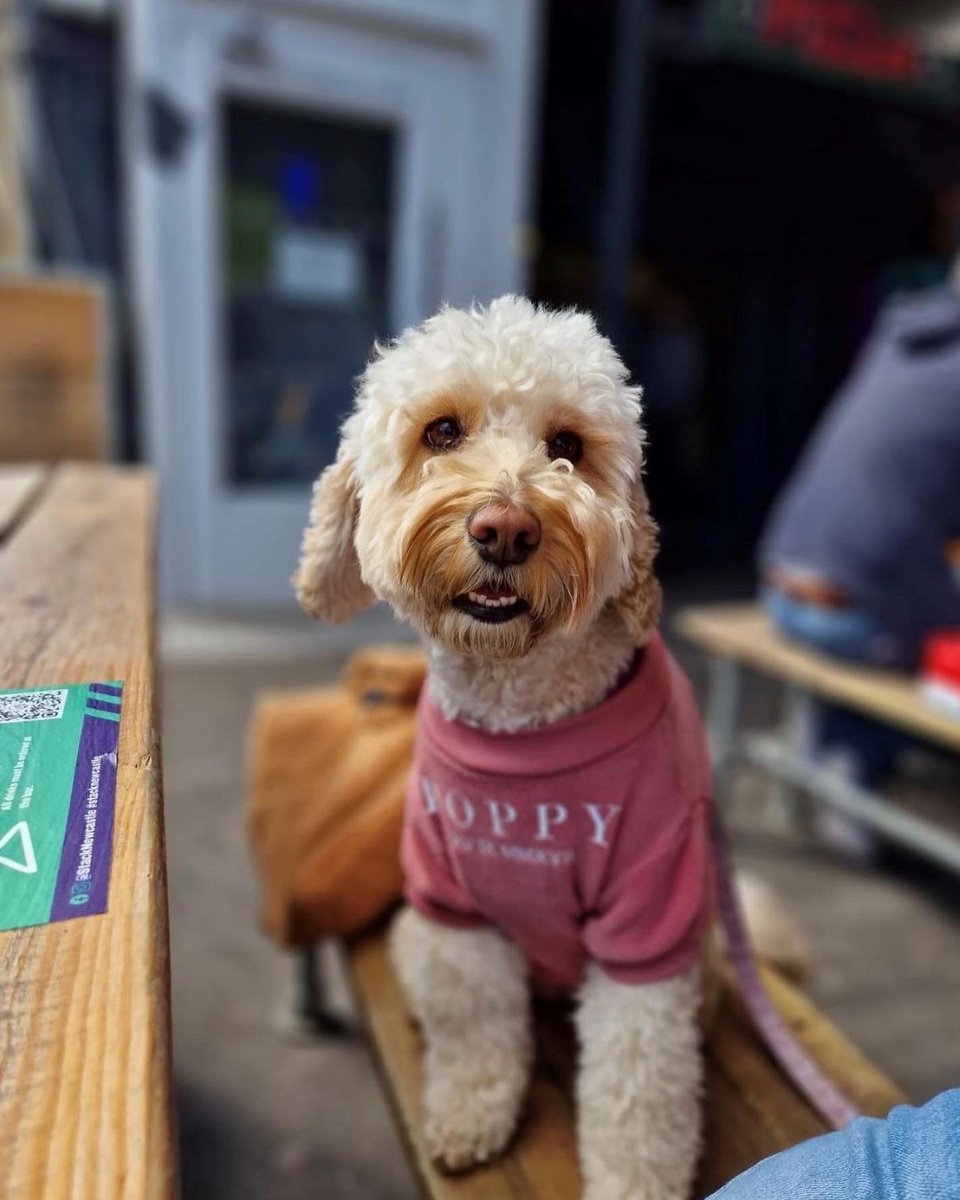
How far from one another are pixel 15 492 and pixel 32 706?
43.9 inches

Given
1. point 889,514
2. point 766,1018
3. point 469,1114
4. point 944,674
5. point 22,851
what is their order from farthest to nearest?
point 889,514, point 944,674, point 766,1018, point 469,1114, point 22,851

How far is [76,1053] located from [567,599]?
1.71ft

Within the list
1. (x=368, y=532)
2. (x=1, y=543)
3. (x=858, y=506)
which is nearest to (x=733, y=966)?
(x=368, y=532)

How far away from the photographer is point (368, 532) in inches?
36.5

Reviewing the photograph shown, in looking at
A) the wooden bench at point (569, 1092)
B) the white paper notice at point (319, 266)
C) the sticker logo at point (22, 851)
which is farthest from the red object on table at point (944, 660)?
the white paper notice at point (319, 266)

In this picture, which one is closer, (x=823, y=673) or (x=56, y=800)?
(x=56, y=800)

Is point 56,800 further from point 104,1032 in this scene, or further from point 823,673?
point 823,673

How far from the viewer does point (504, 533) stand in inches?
31.6

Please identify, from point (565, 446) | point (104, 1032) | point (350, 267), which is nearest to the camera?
point (104, 1032)

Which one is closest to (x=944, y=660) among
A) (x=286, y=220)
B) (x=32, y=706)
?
(x=32, y=706)

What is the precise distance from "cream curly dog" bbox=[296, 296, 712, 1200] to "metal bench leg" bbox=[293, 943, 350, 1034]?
84cm

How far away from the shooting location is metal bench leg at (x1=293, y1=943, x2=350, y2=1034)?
1.86 m

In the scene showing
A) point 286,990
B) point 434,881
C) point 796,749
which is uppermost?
point 434,881

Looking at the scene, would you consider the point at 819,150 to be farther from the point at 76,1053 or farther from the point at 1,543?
the point at 76,1053
